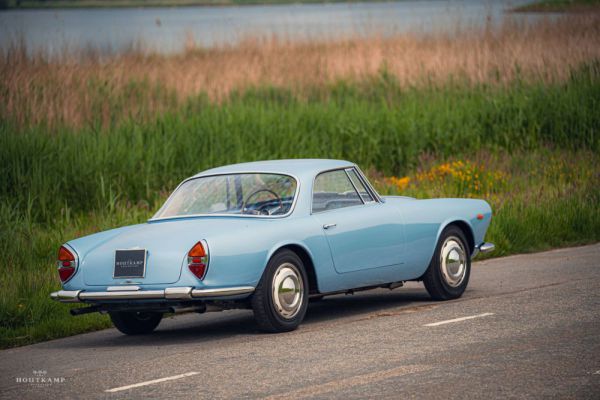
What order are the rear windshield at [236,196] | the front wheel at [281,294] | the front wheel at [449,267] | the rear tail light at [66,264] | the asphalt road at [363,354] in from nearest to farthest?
the asphalt road at [363,354], the front wheel at [281,294], the rear tail light at [66,264], the rear windshield at [236,196], the front wheel at [449,267]

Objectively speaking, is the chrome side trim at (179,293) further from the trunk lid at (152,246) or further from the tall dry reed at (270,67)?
the tall dry reed at (270,67)

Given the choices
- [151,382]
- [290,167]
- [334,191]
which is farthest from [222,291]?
[334,191]

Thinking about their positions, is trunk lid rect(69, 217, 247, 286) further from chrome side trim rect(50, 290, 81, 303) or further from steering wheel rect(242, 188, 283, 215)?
steering wheel rect(242, 188, 283, 215)

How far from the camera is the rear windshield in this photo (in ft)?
30.7

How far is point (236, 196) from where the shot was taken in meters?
9.45

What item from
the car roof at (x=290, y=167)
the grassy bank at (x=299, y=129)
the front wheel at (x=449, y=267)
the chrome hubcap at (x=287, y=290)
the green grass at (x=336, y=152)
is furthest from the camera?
the grassy bank at (x=299, y=129)

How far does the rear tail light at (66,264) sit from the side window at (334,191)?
2092mm

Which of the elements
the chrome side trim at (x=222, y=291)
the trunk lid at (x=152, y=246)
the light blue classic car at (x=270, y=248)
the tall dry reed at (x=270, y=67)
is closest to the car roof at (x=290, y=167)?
the light blue classic car at (x=270, y=248)

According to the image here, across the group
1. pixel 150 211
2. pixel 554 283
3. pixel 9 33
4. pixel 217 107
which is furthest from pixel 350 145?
pixel 554 283

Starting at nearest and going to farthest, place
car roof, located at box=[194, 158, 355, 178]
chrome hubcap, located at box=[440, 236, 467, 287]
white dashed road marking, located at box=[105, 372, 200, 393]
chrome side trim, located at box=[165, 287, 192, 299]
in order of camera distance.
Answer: white dashed road marking, located at box=[105, 372, 200, 393] → chrome side trim, located at box=[165, 287, 192, 299] → car roof, located at box=[194, 158, 355, 178] → chrome hubcap, located at box=[440, 236, 467, 287]

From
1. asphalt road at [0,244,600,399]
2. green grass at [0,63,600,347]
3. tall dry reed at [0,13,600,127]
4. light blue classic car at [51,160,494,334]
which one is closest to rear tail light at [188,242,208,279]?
light blue classic car at [51,160,494,334]

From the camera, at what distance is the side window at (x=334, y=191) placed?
9641mm

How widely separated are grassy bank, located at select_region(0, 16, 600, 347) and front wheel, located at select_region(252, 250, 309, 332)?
6.90 ft

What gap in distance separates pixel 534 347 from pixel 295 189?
8.62 feet
